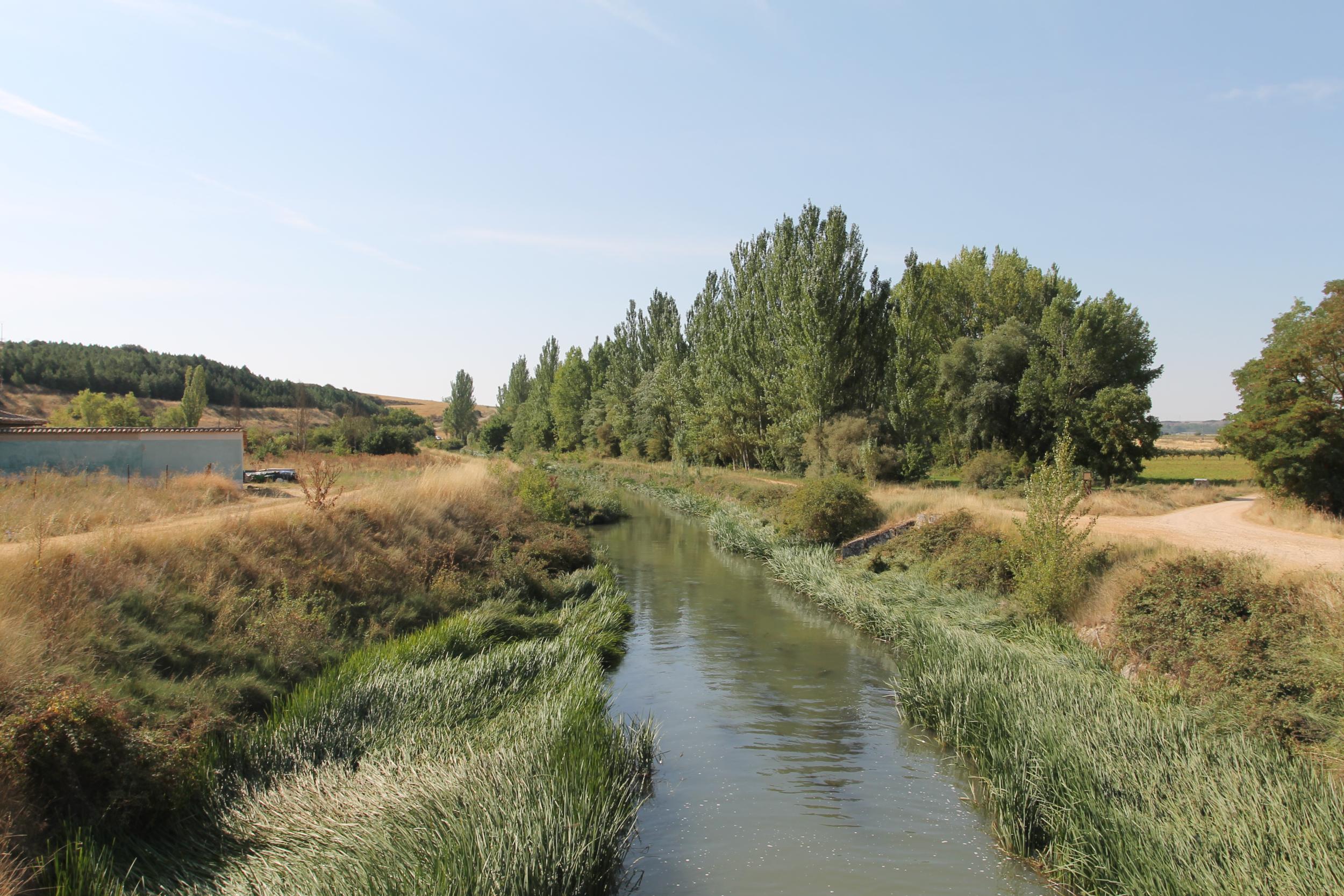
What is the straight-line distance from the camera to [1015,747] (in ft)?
30.6

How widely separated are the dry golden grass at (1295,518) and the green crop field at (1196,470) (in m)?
12.9

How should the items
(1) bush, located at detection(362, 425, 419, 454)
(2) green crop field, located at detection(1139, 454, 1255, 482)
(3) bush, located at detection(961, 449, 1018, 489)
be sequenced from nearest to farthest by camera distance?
(3) bush, located at detection(961, 449, 1018, 489), (2) green crop field, located at detection(1139, 454, 1255, 482), (1) bush, located at detection(362, 425, 419, 454)

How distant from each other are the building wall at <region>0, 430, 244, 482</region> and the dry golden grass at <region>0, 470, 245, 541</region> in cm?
131

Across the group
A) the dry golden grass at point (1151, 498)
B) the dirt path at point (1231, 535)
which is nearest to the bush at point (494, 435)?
the dry golden grass at point (1151, 498)

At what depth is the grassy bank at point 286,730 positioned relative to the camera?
6586 millimetres

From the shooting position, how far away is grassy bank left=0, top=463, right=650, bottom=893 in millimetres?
6586

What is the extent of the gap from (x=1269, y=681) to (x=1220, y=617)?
2.10 meters

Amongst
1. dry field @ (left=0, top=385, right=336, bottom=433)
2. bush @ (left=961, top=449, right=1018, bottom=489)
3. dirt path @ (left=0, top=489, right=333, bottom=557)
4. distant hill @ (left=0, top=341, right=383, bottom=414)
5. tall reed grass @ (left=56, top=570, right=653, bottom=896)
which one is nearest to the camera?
tall reed grass @ (left=56, top=570, right=653, bottom=896)

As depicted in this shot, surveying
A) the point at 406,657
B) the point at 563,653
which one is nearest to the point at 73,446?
the point at 406,657

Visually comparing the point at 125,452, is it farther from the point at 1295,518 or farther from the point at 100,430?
the point at 1295,518

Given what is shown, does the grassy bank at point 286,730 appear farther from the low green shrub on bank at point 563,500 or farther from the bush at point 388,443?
the bush at point 388,443

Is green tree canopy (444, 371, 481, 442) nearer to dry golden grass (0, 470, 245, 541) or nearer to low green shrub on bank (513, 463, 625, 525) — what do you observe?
low green shrub on bank (513, 463, 625, 525)

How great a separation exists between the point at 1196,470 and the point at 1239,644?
153 feet

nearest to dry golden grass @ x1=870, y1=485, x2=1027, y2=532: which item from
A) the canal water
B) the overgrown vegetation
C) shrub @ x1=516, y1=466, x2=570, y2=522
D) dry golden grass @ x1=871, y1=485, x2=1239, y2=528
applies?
dry golden grass @ x1=871, y1=485, x2=1239, y2=528
